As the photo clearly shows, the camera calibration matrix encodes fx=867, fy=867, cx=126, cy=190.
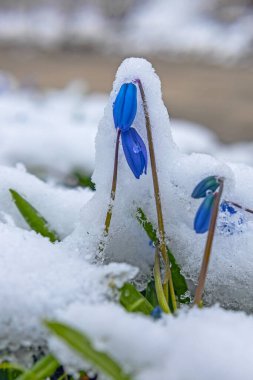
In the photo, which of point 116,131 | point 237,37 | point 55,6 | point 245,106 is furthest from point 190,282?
point 55,6

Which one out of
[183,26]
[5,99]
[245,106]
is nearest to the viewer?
[5,99]

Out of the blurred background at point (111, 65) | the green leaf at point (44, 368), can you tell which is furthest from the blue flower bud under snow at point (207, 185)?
the blurred background at point (111, 65)

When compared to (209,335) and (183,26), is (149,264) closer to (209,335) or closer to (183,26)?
(209,335)

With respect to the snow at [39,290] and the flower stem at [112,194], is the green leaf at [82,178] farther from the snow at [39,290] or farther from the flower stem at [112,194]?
the snow at [39,290]

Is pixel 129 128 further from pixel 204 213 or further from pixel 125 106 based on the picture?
pixel 204 213

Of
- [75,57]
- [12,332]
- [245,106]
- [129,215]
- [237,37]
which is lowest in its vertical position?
[12,332]

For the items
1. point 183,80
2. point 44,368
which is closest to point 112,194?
point 44,368

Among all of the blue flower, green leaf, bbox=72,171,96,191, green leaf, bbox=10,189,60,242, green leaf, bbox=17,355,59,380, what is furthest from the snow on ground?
green leaf, bbox=17,355,59,380
